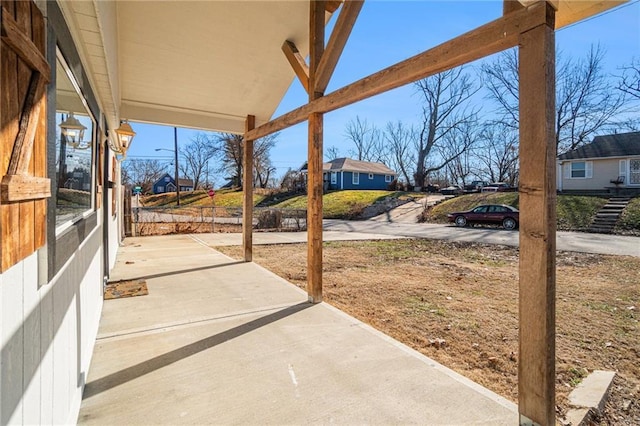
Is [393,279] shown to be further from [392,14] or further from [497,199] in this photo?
[497,199]

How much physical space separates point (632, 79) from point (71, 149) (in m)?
31.9

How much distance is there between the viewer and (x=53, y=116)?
5.13ft

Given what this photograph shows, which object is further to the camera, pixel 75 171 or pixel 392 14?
pixel 392 14

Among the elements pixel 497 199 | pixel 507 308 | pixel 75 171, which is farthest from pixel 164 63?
pixel 497 199

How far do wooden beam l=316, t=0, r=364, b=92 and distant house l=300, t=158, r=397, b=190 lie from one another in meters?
30.6

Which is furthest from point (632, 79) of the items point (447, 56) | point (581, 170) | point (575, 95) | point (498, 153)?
point (447, 56)

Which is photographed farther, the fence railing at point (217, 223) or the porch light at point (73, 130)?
the fence railing at point (217, 223)

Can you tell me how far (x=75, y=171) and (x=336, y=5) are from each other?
149 inches

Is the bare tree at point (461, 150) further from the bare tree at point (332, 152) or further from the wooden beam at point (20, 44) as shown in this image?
the wooden beam at point (20, 44)

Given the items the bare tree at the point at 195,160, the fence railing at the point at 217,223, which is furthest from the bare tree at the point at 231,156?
the fence railing at the point at 217,223

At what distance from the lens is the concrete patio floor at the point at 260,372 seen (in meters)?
2.19

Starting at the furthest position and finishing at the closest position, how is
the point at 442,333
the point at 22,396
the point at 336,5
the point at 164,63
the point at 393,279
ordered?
1. the point at 393,279
2. the point at 164,63
3. the point at 336,5
4. the point at 442,333
5. the point at 22,396

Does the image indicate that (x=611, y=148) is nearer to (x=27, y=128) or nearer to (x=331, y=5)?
(x=331, y=5)

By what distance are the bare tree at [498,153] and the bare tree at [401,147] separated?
7.80 m
